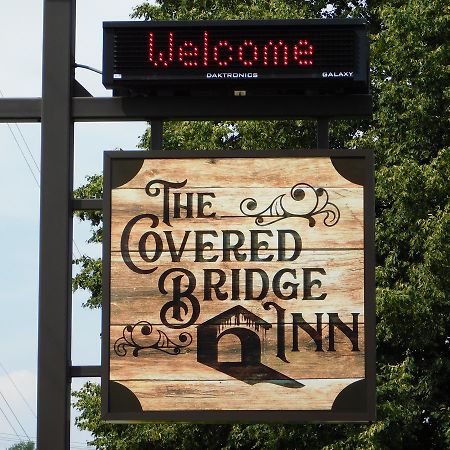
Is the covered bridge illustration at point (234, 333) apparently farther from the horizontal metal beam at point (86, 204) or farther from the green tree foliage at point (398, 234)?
the green tree foliage at point (398, 234)

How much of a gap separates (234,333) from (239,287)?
31 cm

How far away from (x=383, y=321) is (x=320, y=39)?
31.8 ft

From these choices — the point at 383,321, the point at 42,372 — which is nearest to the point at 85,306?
the point at 383,321

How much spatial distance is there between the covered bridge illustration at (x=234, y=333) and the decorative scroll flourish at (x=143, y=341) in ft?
0.37

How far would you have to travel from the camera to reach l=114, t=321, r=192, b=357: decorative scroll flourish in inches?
330

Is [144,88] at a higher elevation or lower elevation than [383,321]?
higher

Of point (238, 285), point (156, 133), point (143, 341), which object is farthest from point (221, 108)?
point (143, 341)

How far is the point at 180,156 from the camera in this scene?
865 cm

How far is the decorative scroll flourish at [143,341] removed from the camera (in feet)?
27.5

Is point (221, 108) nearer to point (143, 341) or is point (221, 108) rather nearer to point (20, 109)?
point (20, 109)

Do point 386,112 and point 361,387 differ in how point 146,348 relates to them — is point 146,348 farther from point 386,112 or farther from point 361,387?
point 386,112

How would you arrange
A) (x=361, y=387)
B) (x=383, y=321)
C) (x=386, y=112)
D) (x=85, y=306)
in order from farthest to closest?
1. (x=85, y=306)
2. (x=386, y=112)
3. (x=383, y=321)
4. (x=361, y=387)

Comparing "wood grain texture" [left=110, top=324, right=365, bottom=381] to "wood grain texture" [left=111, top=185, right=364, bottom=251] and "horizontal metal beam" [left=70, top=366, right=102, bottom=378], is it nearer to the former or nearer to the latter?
"horizontal metal beam" [left=70, top=366, right=102, bottom=378]

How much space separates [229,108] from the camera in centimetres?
876
